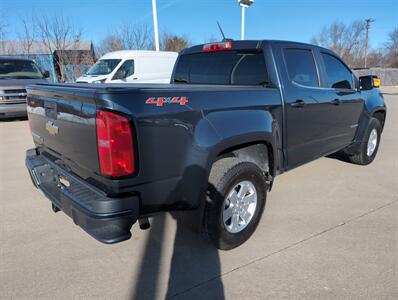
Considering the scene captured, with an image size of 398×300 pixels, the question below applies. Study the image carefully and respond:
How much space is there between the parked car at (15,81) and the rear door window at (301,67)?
8483 millimetres

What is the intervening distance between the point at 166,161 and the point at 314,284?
1.48m

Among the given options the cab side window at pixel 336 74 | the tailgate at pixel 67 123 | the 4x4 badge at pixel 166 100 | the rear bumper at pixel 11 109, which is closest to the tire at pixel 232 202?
the 4x4 badge at pixel 166 100

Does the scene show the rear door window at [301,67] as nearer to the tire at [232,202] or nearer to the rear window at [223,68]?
the rear window at [223,68]

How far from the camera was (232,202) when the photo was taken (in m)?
2.92

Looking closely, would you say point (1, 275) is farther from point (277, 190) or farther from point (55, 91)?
point (277, 190)

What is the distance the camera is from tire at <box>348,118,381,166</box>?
5129mm

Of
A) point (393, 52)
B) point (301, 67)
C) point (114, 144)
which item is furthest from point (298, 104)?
point (393, 52)

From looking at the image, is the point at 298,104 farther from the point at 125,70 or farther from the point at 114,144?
the point at 125,70

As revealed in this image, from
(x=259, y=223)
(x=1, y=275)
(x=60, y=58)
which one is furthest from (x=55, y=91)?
(x=60, y=58)

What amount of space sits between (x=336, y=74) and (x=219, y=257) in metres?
3.03

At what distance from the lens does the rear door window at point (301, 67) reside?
139 inches

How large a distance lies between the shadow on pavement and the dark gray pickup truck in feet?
0.65

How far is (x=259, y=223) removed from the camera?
11.2 ft

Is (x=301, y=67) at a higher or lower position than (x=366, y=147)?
higher
